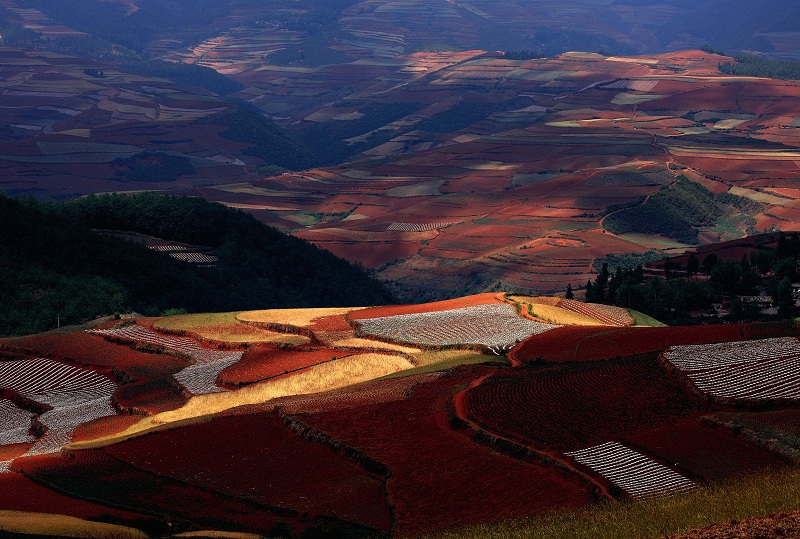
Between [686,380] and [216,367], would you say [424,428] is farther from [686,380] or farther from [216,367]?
[216,367]

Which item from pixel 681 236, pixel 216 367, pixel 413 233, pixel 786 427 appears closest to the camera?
pixel 786 427

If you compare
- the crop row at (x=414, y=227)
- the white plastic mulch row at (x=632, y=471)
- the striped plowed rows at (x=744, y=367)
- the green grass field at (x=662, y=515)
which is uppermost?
the green grass field at (x=662, y=515)

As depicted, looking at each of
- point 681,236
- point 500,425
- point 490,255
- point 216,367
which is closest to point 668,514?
point 500,425

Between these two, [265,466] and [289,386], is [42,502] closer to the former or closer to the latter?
[265,466]

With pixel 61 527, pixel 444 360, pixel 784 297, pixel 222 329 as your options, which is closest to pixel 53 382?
pixel 222 329

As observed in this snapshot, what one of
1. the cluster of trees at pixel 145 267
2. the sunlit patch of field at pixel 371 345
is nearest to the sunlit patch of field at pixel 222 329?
the sunlit patch of field at pixel 371 345

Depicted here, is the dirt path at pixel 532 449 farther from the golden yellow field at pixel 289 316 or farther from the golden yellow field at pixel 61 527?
the golden yellow field at pixel 289 316
